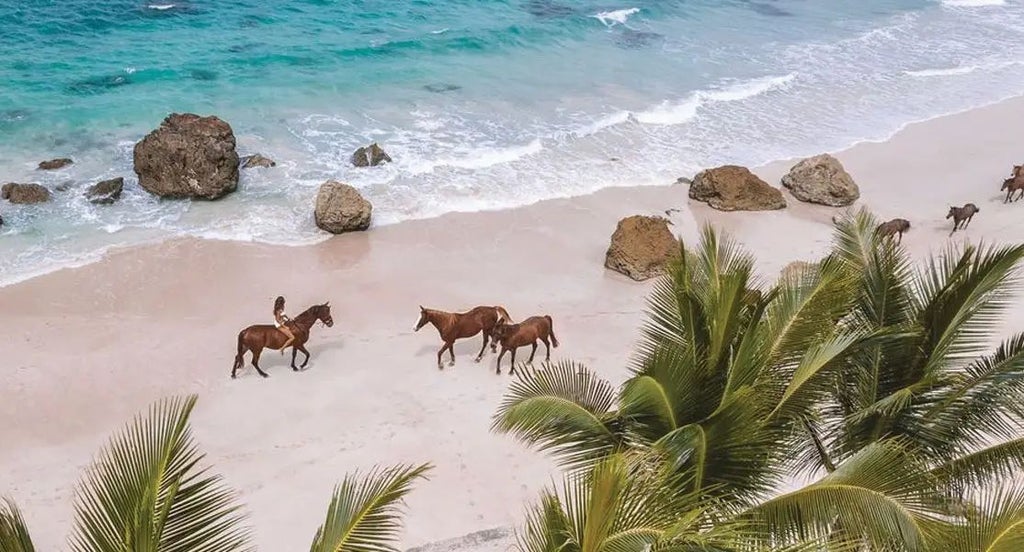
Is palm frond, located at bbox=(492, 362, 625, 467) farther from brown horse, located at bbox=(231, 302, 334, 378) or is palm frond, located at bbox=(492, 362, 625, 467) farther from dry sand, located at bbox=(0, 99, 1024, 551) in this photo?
brown horse, located at bbox=(231, 302, 334, 378)

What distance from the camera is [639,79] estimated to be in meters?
29.9

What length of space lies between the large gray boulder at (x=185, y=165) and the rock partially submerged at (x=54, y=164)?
2.32 metres

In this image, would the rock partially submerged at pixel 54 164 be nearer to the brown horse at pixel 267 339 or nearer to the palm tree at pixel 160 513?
the brown horse at pixel 267 339

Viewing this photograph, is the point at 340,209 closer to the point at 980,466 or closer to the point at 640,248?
the point at 640,248

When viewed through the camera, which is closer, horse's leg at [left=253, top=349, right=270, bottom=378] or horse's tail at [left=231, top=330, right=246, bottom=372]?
horse's tail at [left=231, top=330, right=246, bottom=372]

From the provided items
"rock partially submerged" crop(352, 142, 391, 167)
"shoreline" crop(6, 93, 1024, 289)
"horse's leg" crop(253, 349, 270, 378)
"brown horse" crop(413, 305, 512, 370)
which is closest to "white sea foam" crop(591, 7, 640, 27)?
"shoreline" crop(6, 93, 1024, 289)

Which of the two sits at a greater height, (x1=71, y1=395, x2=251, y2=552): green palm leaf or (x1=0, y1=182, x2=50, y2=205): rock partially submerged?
(x1=71, y1=395, x2=251, y2=552): green palm leaf

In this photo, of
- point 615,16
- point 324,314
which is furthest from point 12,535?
point 615,16

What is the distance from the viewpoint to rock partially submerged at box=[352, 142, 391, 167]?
21938 millimetres

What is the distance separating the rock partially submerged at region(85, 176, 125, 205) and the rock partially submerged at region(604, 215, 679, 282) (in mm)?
11057

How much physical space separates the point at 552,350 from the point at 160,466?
9.75 metres

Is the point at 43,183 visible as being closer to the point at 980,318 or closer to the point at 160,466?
the point at 160,466

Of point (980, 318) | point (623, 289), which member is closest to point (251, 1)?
point (623, 289)

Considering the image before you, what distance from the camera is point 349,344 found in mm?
14195
